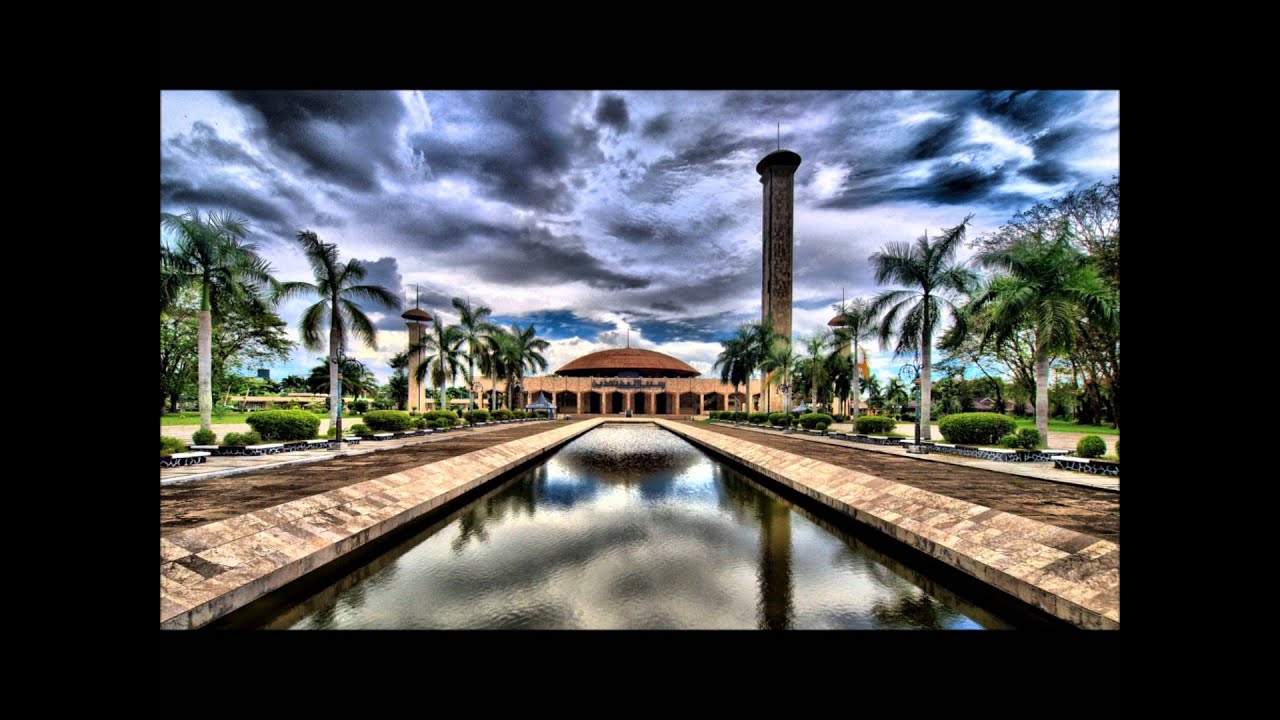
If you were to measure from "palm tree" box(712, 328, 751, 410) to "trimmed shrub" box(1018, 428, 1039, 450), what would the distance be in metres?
21.0

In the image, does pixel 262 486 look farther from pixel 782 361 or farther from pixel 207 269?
pixel 782 361

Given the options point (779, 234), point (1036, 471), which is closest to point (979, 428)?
point (1036, 471)

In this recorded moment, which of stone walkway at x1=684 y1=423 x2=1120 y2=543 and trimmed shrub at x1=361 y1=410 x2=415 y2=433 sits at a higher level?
stone walkway at x1=684 y1=423 x2=1120 y2=543

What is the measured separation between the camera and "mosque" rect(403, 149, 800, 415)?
142 feet

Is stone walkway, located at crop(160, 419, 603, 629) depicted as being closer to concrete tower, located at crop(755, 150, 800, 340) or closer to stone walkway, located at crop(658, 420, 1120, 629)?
stone walkway, located at crop(658, 420, 1120, 629)

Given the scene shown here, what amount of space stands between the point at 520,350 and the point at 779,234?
1017 inches

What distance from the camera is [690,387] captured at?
5625 centimetres

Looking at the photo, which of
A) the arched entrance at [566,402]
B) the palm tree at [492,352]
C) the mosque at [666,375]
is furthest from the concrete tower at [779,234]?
the arched entrance at [566,402]

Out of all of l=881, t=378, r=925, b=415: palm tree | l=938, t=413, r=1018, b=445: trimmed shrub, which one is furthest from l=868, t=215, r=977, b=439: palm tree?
l=881, t=378, r=925, b=415: palm tree
